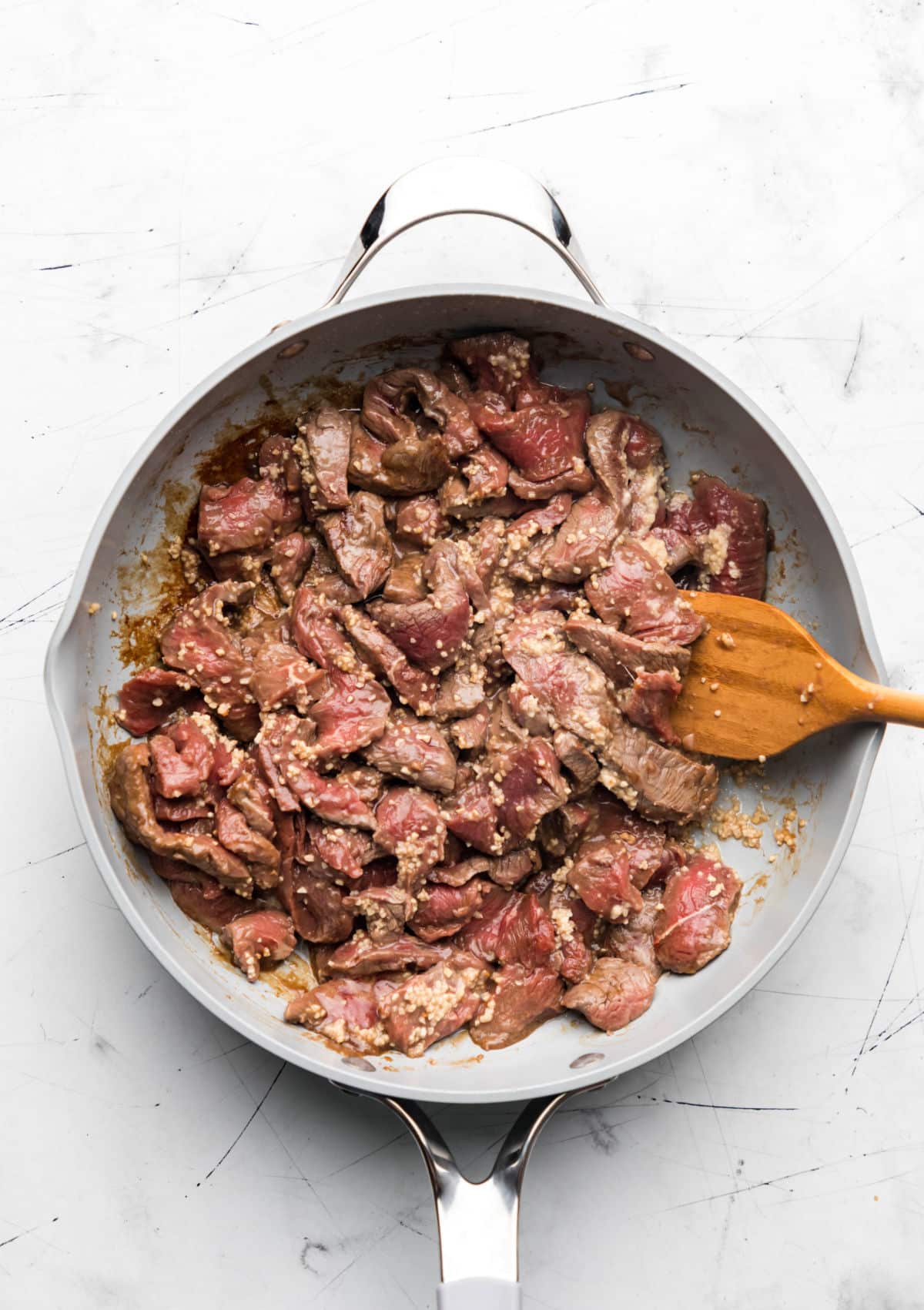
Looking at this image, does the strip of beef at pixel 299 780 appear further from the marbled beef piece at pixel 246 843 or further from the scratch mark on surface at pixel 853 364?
the scratch mark on surface at pixel 853 364

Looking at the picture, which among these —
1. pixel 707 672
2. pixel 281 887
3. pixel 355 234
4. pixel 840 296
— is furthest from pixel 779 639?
pixel 355 234

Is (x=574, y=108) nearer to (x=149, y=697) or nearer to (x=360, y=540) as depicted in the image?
(x=360, y=540)

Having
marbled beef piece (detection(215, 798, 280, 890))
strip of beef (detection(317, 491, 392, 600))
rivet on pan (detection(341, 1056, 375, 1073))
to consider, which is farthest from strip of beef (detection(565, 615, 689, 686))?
rivet on pan (detection(341, 1056, 375, 1073))

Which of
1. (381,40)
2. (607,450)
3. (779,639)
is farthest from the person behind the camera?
(381,40)

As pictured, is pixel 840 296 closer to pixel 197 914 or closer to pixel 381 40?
pixel 381 40

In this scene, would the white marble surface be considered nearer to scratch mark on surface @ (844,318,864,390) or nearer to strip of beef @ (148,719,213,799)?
scratch mark on surface @ (844,318,864,390)
